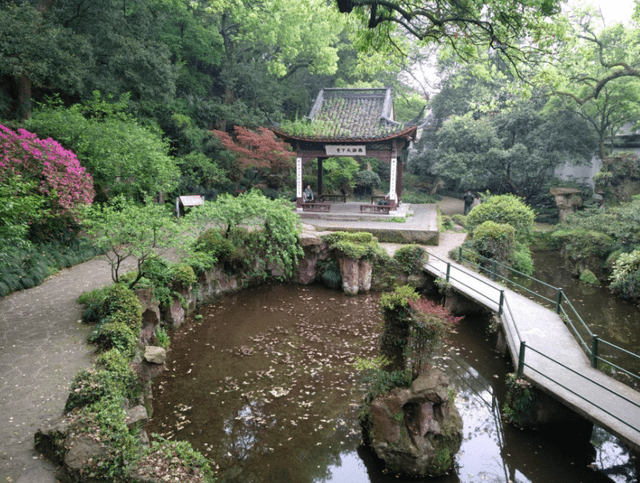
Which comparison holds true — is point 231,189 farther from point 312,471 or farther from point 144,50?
point 312,471

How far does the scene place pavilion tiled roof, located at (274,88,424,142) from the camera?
59.5 ft

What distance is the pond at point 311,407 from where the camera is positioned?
6.11 meters

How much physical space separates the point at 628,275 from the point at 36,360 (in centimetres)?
1548

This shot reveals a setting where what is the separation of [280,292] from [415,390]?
7.68 metres

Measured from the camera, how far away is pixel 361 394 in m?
A: 7.81

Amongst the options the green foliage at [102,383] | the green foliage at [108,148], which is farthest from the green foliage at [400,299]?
the green foliage at [108,148]

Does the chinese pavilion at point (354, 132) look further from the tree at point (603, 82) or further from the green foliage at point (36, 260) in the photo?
the green foliage at point (36, 260)

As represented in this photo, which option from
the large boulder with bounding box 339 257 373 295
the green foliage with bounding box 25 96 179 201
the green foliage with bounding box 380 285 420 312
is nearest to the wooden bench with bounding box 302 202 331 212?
the green foliage with bounding box 25 96 179 201

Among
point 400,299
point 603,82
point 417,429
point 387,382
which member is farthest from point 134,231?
point 603,82

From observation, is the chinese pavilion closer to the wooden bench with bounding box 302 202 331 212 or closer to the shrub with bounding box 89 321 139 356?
the wooden bench with bounding box 302 202 331 212

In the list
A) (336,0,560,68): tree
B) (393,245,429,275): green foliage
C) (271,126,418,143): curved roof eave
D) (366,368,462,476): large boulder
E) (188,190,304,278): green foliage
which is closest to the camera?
(336,0,560,68): tree

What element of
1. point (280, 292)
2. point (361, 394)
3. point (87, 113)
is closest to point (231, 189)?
point (87, 113)

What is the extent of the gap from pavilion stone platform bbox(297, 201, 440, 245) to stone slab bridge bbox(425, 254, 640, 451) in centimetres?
442

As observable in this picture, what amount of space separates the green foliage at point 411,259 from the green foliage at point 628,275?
20.2 feet
